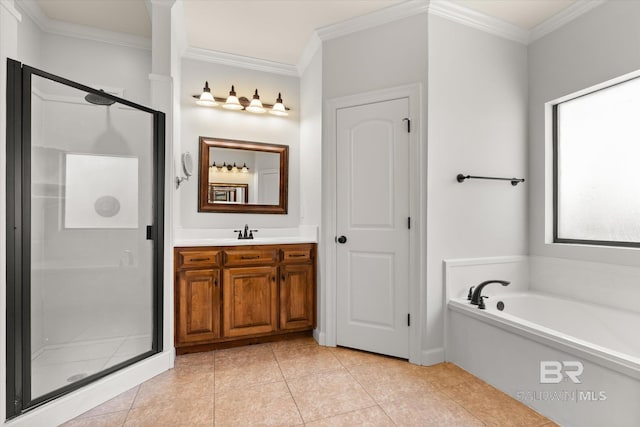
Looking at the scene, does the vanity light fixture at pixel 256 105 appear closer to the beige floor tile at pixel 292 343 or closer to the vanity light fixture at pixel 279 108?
the vanity light fixture at pixel 279 108

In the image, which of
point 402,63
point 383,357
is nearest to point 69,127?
point 402,63

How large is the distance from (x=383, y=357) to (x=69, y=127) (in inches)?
102

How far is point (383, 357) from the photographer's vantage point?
8.30 ft

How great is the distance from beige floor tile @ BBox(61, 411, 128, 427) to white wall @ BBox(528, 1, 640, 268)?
3149mm

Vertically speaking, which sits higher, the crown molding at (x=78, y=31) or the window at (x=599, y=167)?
the crown molding at (x=78, y=31)

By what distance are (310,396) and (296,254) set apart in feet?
3.86

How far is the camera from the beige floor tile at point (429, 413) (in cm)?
171

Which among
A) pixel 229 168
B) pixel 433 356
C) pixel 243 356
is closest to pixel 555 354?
pixel 433 356

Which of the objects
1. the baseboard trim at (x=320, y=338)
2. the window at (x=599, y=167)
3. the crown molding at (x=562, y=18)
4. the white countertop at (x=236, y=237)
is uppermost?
the crown molding at (x=562, y=18)

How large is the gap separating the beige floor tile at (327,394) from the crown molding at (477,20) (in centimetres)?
267

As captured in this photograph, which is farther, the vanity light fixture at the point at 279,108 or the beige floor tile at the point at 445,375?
the vanity light fixture at the point at 279,108

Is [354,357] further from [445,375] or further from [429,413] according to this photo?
[429,413]

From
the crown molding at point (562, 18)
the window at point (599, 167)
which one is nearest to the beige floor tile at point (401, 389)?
the window at point (599, 167)

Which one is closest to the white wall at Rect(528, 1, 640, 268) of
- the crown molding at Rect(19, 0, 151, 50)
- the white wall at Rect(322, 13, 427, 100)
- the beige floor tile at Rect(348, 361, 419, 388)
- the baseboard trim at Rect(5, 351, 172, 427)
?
the white wall at Rect(322, 13, 427, 100)
